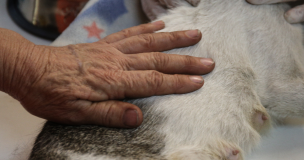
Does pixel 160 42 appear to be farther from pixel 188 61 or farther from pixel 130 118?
pixel 130 118

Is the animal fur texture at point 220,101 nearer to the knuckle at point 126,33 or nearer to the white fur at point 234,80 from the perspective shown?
the white fur at point 234,80

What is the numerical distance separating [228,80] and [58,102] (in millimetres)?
590

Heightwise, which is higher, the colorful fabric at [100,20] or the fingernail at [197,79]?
the colorful fabric at [100,20]

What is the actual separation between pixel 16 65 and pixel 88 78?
0.68ft

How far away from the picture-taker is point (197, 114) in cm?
82

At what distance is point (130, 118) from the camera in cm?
75

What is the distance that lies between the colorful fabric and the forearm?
2.34ft

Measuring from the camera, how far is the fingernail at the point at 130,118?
75cm

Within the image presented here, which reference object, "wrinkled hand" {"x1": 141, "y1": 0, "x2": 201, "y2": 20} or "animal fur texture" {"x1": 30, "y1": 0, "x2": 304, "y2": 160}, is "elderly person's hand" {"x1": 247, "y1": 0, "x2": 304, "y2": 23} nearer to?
"animal fur texture" {"x1": 30, "y1": 0, "x2": 304, "y2": 160}

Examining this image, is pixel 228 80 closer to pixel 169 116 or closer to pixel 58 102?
pixel 169 116

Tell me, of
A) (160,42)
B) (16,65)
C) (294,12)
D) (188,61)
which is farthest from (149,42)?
(294,12)

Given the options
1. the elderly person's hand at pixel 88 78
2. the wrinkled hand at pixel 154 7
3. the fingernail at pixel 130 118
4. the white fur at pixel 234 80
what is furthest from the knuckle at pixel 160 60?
the wrinkled hand at pixel 154 7

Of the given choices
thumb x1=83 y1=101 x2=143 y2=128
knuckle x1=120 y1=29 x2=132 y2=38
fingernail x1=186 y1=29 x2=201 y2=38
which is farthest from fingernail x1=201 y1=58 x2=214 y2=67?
knuckle x1=120 y1=29 x2=132 y2=38

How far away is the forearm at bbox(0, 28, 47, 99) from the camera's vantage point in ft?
2.34
